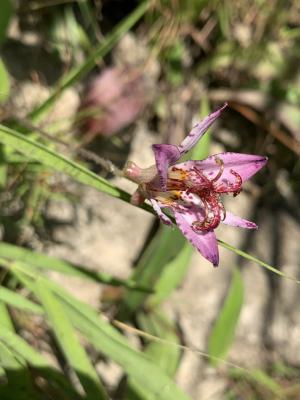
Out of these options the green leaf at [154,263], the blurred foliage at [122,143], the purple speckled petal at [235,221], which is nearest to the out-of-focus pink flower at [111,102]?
the blurred foliage at [122,143]

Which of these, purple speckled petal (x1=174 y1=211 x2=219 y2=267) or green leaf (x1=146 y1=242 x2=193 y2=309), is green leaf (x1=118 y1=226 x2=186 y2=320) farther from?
purple speckled petal (x1=174 y1=211 x2=219 y2=267)

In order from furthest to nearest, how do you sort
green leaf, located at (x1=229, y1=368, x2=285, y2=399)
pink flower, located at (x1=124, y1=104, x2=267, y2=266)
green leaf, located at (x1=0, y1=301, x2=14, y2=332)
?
green leaf, located at (x1=229, y1=368, x2=285, y2=399) < green leaf, located at (x1=0, y1=301, x2=14, y2=332) < pink flower, located at (x1=124, y1=104, x2=267, y2=266)

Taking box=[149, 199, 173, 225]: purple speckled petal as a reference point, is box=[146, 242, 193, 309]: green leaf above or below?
below

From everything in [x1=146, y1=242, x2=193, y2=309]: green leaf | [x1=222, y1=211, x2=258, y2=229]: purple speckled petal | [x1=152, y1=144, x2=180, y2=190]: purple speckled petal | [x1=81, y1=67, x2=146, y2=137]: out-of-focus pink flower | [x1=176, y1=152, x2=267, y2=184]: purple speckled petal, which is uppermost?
[x1=81, y1=67, x2=146, y2=137]: out-of-focus pink flower

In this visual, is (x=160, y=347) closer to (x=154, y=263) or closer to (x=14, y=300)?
(x=154, y=263)

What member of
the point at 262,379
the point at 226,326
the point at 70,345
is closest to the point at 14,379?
the point at 70,345

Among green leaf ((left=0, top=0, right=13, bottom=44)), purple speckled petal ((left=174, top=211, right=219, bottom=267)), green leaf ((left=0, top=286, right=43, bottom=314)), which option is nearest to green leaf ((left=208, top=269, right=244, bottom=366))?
green leaf ((left=0, top=286, right=43, bottom=314))

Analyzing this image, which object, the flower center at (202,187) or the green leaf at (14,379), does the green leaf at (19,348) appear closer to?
the green leaf at (14,379)
